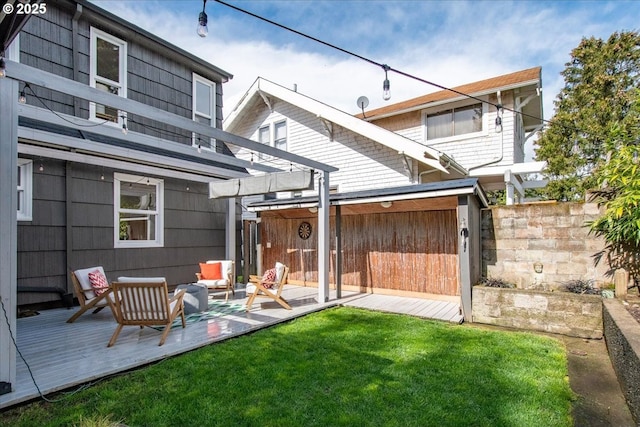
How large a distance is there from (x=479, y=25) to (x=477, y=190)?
365 centimetres

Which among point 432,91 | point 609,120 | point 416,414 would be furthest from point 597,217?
point 609,120

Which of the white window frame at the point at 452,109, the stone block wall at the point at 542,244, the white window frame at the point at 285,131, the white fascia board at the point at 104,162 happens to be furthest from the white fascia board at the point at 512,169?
the white fascia board at the point at 104,162

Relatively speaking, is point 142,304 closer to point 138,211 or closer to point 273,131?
point 138,211

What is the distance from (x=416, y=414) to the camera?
9.70 ft

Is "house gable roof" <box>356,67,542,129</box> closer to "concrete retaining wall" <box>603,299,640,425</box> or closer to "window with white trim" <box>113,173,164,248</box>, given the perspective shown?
"concrete retaining wall" <box>603,299,640,425</box>

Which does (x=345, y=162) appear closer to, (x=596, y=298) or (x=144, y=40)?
(x=144, y=40)

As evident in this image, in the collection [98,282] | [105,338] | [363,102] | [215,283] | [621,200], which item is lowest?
[105,338]

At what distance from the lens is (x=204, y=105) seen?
9.36 m

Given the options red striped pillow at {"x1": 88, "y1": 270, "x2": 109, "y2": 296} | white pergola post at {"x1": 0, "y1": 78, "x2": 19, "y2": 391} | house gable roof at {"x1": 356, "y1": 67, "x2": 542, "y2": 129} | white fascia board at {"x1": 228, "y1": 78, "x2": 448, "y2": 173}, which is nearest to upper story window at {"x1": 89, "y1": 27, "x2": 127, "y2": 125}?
red striped pillow at {"x1": 88, "y1": 270, "x2": 109, "y2": 296}

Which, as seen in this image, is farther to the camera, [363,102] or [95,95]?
[363,102]

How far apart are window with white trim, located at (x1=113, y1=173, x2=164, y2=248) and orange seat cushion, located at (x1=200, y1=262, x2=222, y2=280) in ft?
4.12

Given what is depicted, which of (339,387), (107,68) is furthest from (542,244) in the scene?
(107,68)

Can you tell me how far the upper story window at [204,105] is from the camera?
29.7ft

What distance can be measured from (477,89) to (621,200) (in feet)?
20.6
